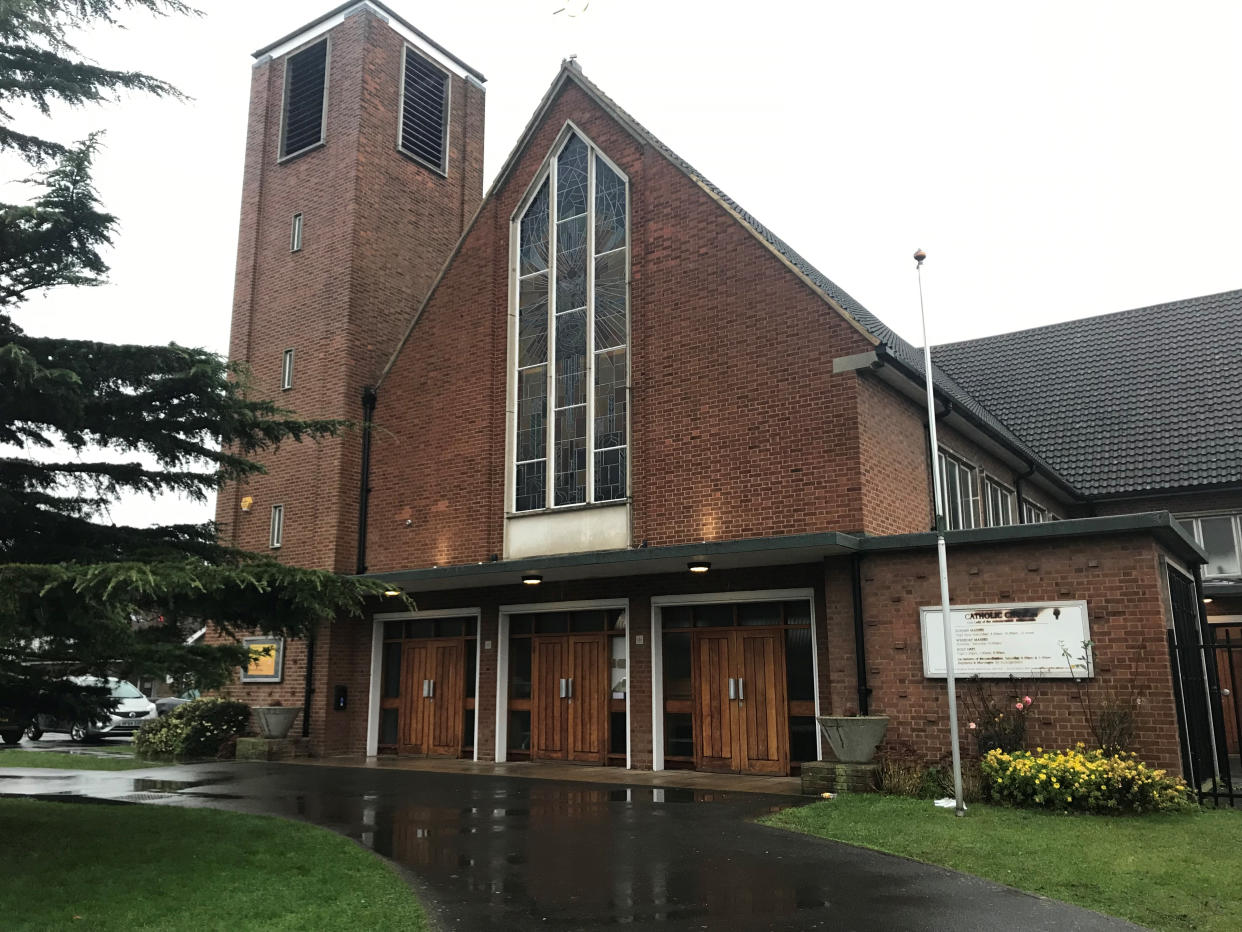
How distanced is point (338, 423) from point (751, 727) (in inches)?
308

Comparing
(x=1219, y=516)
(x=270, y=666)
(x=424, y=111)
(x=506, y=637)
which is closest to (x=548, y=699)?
(x=506, y=637)

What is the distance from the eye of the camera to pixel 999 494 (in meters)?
20.4

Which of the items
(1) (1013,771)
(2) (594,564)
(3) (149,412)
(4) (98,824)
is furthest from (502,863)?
(2) (594,564)

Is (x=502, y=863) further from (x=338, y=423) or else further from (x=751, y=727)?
(x=751, y=727)

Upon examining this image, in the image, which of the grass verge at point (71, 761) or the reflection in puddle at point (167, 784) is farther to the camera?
the grass verge at point (71, 761)

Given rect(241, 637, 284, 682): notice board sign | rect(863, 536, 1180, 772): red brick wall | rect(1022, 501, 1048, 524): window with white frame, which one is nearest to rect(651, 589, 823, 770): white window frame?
rect(863, 536, 1180, 772): red brick wall

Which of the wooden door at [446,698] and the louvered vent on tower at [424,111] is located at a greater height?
the louvered vent on tower at [424,111]

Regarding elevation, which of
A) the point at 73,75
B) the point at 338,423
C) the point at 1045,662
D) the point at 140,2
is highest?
the point at 140,2

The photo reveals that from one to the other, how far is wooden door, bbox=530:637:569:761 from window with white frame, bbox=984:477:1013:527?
8.56 meters

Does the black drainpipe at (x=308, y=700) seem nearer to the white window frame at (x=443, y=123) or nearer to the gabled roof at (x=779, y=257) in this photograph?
the gabled roof at (x=779, y=257)

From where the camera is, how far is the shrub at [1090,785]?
34.7 feet

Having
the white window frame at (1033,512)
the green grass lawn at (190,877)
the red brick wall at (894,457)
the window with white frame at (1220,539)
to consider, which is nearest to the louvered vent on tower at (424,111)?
the red brick wall at (894,457)

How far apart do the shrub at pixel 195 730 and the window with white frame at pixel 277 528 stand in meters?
3.12

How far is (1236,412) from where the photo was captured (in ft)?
75.0
